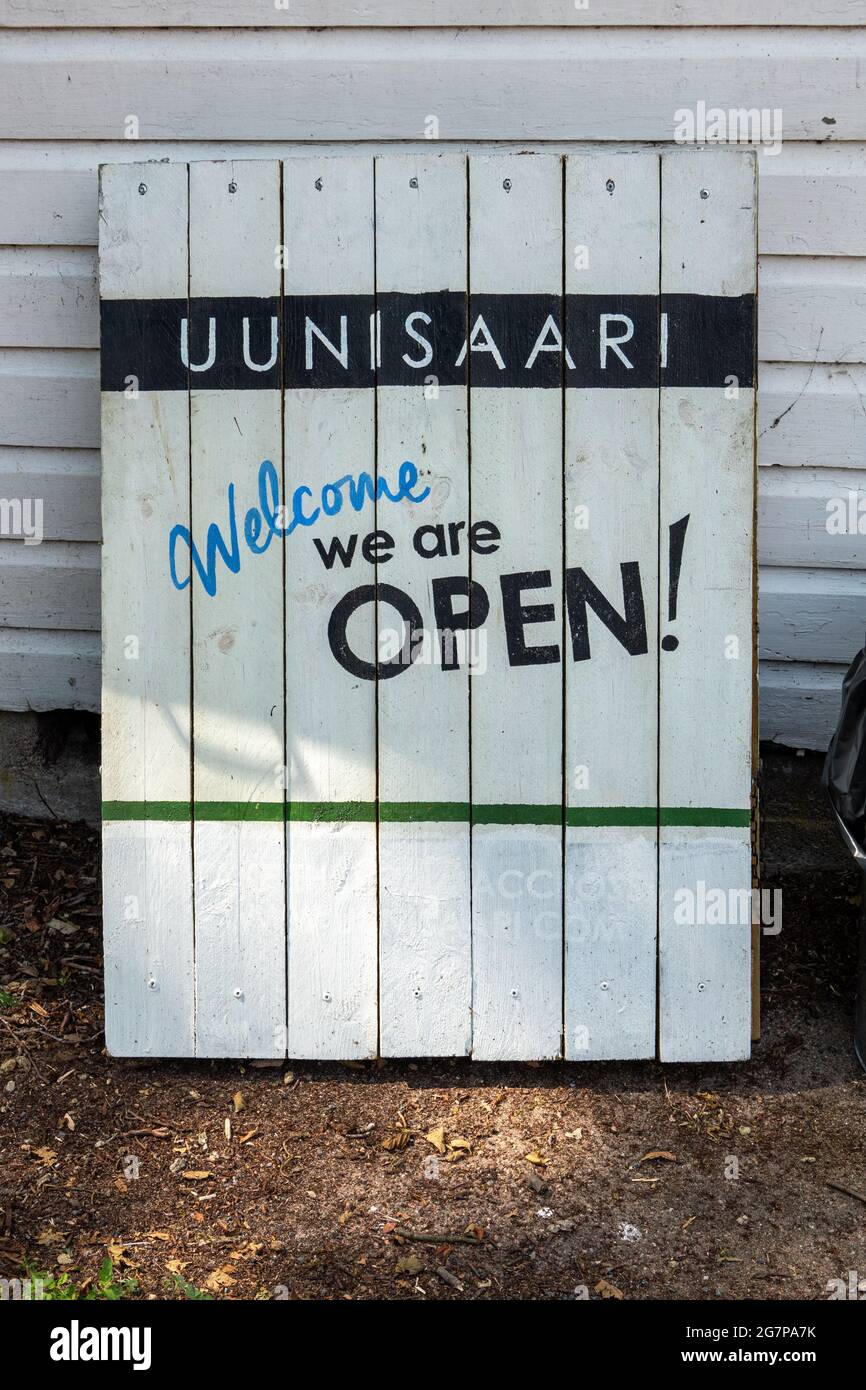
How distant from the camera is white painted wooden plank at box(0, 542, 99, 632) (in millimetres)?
3252

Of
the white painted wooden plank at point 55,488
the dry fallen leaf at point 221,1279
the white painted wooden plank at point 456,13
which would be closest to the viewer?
the dry fallen leaf at point 221,1279

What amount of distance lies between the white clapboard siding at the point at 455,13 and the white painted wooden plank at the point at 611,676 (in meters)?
0.54

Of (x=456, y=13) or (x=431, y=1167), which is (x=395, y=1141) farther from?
(x=456, y=13)

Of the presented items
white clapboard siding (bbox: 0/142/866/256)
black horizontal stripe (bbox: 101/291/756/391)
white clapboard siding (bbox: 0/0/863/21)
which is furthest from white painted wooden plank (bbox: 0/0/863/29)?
black horizontal stripe (bbox: 101/291/756/391)

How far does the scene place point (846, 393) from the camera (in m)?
3.00

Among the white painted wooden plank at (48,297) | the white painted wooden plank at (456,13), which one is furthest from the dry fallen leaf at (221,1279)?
the white painted wooden plank at (456,13)

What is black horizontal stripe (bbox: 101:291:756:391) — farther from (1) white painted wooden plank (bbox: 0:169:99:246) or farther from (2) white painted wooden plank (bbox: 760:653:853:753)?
(2) white painted wooden plank (bbox: 760:653:853:753)

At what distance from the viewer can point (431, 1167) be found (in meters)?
2.48

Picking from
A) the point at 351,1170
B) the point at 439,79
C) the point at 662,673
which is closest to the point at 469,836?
the point at 662,673

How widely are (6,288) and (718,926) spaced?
8.03 feet

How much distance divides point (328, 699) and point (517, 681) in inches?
17.3

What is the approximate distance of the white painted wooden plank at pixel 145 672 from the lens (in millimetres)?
2699

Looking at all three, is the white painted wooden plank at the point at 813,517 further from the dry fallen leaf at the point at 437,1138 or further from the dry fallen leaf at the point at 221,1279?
the dry fallen leaf at the point at 221,1279

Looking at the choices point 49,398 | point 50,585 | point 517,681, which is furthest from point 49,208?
point 517,681
